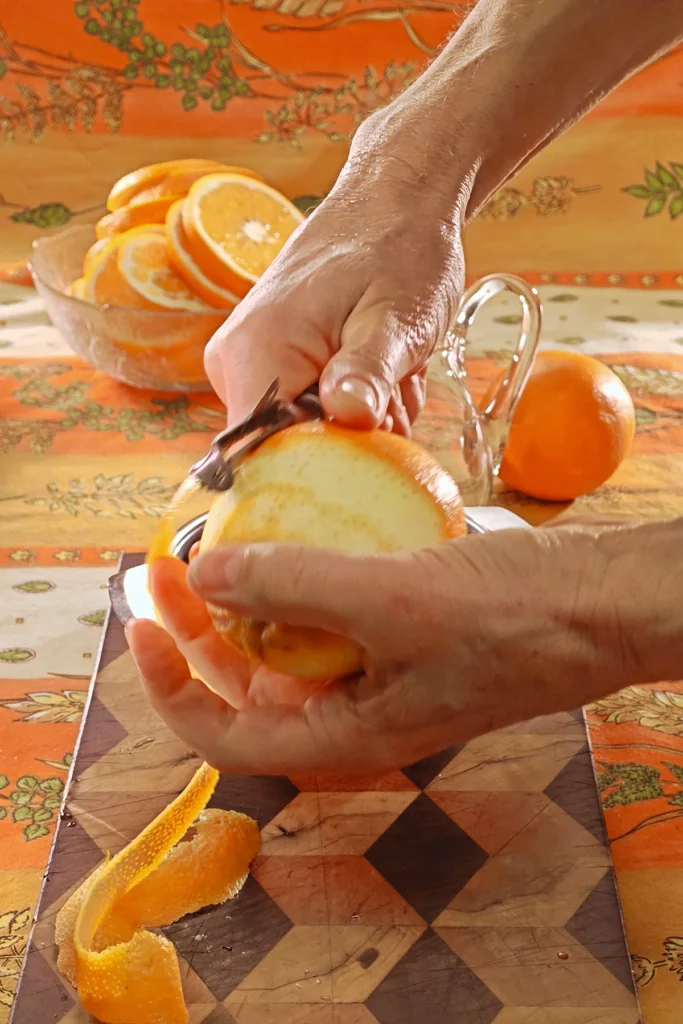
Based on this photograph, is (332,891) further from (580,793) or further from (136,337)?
(136,337)

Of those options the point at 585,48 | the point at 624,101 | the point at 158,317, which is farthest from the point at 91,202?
the point at 585,48

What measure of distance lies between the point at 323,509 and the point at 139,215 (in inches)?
36.0

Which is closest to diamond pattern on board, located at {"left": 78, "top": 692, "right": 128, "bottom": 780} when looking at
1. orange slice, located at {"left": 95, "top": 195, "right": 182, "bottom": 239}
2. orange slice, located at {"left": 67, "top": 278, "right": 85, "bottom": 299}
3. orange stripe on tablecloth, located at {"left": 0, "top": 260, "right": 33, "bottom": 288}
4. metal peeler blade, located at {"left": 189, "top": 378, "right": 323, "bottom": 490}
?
metal peeler blade, located at {"left": 189, "top": 378, "right": 323, "bottom": 490}

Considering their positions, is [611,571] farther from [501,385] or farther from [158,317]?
[158,317]

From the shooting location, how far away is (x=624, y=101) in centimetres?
179

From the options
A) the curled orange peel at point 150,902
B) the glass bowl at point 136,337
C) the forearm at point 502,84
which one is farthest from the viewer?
the glass bowl at point 136,337

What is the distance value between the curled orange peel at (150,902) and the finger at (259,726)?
0.11 metres

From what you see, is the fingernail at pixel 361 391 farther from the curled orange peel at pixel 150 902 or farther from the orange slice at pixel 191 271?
the orange slice at pixel 191 271

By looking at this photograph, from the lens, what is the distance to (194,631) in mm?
725

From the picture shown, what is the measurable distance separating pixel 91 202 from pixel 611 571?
154 cm

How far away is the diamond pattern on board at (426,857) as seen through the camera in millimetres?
741

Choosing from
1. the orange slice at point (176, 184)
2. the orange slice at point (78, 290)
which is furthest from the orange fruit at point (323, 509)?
the orange slice at point (176, 184)

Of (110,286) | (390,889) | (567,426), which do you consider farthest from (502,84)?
(390,889)

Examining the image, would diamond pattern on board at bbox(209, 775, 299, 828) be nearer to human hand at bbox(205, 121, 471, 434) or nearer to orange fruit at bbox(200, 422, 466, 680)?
orange fruit at bbox(200, 422, 466, 680)
